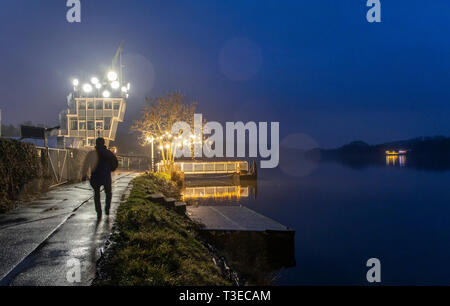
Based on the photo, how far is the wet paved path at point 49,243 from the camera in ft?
13.6

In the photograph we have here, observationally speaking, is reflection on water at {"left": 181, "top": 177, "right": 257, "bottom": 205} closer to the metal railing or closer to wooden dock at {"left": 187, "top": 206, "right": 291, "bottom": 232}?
wooden dock at {"left": 187, "top": 206, "right": 291, "bottom": 232}

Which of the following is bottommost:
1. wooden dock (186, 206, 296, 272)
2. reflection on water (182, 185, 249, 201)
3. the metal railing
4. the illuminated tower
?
reflection on water (182, 185, 249, 201)

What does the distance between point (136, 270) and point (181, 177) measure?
29.8 meters

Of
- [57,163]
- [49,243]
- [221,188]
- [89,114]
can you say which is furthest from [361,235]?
[89,114]

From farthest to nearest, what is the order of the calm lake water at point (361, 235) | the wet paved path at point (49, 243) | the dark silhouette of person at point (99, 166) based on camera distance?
the calm lake water at point (361, 235)
the dark silhouette of person at point (99, 166)
the wet paved path at point (49, 243)

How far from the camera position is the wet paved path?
4.14 metres

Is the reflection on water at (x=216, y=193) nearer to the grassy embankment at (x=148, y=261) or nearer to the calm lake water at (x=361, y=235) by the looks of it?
the calm lake water at (x=361, y=235)

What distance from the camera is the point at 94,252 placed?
519 cm

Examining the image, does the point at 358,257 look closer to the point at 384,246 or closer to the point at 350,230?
the point at 384,246

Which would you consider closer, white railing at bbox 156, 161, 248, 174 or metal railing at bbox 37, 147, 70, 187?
metal railing at bbox 37, 147, 70, 187

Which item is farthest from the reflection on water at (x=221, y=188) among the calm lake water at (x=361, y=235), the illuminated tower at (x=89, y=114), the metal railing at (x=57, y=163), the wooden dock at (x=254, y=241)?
the illuminated tower at (x=89, y=114)

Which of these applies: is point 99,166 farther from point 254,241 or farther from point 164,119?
point 164,119

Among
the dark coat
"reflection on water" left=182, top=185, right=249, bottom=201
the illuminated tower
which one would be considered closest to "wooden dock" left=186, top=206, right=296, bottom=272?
the dark coat
